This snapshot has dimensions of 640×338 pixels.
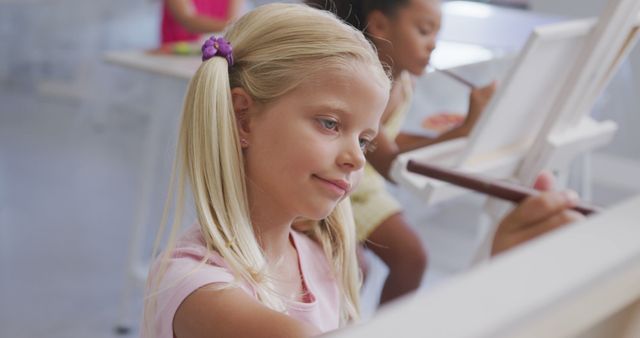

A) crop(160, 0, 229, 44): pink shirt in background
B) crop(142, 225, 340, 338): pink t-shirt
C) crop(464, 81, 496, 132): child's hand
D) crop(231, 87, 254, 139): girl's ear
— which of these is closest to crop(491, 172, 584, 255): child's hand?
crop(142, 225, 340, 338): pink t-shirt

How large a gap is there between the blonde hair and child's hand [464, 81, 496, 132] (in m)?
0.58

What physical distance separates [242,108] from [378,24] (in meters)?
0.29

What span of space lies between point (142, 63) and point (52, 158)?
1.40 metres

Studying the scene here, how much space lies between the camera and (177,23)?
265 cm

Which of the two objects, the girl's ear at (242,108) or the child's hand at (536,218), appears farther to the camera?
the child's hand at (536,218)

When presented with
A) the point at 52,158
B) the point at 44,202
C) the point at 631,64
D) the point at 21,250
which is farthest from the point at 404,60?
the point at 52,158

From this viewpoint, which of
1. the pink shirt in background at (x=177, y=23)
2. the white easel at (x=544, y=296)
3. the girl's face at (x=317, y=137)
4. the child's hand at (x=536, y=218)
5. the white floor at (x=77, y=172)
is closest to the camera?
the white easel at (x=544, y=296)

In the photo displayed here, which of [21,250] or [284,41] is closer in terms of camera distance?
[284,41]

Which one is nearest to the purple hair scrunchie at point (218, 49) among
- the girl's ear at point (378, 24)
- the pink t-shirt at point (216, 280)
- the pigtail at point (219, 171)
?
the pigtail at point (219, 171)

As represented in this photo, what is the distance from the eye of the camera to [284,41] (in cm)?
61

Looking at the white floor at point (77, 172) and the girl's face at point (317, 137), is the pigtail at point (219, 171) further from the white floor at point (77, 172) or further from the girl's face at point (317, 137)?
the white floor at point (77, 172)

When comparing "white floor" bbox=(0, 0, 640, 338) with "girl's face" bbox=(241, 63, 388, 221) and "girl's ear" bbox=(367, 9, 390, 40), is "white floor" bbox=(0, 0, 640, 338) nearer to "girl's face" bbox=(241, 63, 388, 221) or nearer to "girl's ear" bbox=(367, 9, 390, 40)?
"girl's ear" bbox=(367, 9, 390, 40)

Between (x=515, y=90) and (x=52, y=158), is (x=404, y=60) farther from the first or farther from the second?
(x=52, y=158)

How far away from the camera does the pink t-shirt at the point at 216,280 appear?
594 millimetres
